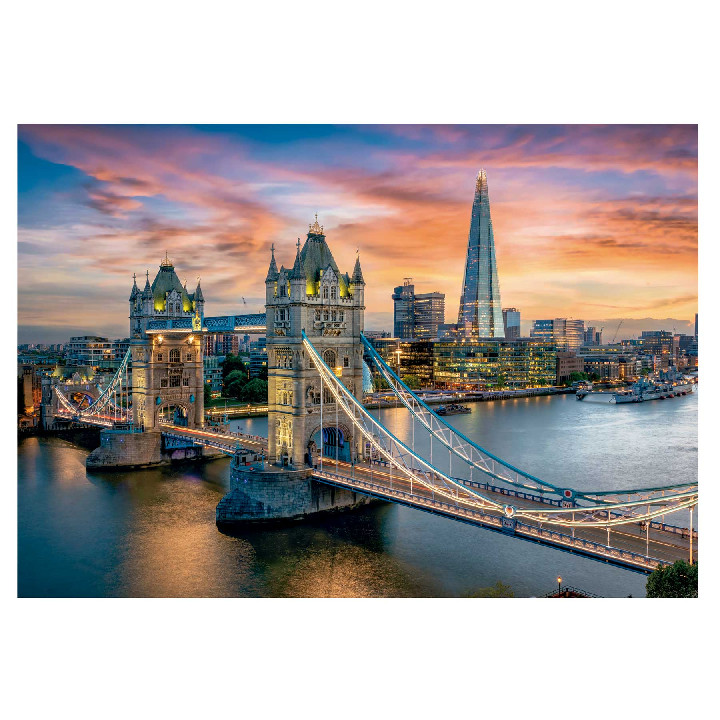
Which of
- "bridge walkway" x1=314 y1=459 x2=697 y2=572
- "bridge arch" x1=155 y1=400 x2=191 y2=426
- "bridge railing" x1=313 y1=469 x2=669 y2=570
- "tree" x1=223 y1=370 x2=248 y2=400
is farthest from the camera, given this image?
"tree" x1=223 y1=370 x2=248 y2=400

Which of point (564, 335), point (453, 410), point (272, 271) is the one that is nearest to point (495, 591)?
point (272, 271)

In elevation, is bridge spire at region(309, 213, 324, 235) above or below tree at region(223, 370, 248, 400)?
above

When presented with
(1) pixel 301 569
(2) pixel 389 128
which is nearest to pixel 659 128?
(2) pixel 389 128

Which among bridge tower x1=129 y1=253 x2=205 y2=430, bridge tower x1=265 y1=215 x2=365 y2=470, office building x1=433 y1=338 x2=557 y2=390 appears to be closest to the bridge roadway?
bridge tower x1=265 y1=215 x2=365 y2=470

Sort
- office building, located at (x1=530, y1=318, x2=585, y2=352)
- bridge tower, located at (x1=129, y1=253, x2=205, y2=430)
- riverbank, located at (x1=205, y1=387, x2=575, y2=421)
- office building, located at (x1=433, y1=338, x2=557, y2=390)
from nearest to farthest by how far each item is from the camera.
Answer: bridge tower, located at (x1=129, y1=253, x2=205, y2=430)
riverbank, located at (x1=205, y1=387, x2=575, y2=421)
office building, located at (x1=530, y1=318, x2=585, y2=352)
office building, located at (x1=433, y1=338, x2=557, y2=390)

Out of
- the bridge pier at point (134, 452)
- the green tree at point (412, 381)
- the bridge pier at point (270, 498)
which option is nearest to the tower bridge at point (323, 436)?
the bridge pier at point (270, 498)

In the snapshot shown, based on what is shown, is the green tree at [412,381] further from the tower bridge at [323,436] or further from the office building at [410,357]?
the tower bridge at [323,436]

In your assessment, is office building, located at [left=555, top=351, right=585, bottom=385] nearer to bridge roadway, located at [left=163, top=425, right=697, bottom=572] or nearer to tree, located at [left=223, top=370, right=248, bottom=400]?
tree, located at [left=223, top=370, right=248, bottom=400]

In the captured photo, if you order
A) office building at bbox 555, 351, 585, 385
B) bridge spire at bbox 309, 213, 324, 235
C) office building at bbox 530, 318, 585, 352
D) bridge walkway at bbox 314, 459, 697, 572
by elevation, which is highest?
bridge spire at bbox 309, 213, 324, 235
